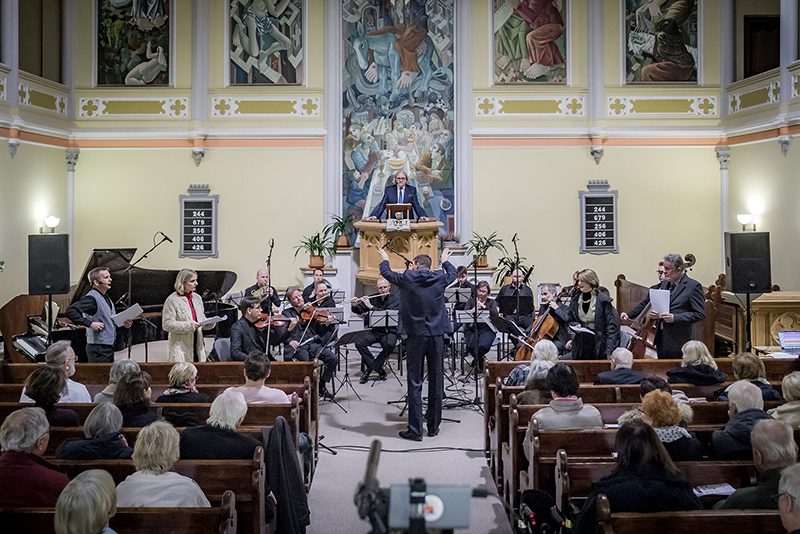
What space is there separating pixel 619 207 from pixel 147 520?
10.6 metres

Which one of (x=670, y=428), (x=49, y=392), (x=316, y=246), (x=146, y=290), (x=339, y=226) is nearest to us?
(x=670, y=428)

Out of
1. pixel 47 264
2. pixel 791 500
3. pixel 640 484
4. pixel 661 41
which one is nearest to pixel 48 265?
pixel 47 264

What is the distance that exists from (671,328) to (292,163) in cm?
731

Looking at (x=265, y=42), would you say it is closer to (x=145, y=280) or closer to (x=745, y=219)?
(x=145, y=280)

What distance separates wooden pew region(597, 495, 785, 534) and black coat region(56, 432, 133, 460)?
2424mm

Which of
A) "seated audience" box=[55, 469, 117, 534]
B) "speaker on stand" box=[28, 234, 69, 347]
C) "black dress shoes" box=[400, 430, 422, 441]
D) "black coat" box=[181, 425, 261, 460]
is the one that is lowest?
"black dress shoes" box=[400, 430, 422, 441]

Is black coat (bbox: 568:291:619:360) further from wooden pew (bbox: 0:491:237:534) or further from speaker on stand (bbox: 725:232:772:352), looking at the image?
wooden pew (bbox: 0:491:237:534)

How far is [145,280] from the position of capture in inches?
406

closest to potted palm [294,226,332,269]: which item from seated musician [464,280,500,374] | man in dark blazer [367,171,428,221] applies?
man in dark blazer [367,171,428,221]

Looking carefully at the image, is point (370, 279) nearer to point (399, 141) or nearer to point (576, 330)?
point (399, 141)

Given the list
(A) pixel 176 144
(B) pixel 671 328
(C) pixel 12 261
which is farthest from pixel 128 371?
(A) pixel 176 144

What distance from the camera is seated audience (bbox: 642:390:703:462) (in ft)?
12.7

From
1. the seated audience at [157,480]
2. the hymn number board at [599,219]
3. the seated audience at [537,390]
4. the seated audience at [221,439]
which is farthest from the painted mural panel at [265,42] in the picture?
the seated audience at [157,480]

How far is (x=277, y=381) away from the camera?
6.38m
